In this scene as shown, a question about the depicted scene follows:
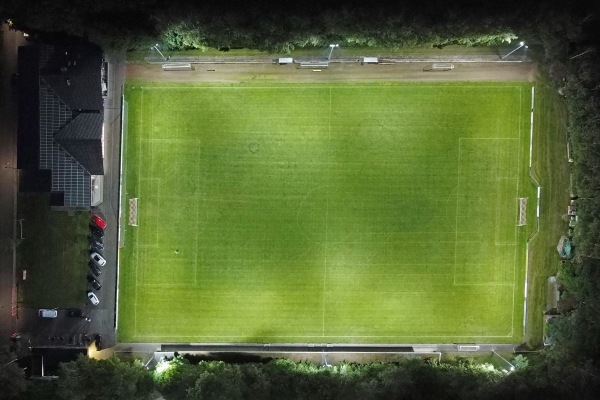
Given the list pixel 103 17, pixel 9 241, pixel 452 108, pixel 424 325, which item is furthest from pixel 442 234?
pixel 9 241

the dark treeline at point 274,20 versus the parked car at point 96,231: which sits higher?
the dark treeline at point 274,20

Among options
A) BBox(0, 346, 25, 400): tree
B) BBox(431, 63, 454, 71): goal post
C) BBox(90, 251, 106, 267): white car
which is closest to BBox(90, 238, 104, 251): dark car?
BBox(90, 251, 106, 267): white car

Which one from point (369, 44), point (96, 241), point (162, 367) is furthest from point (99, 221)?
point (369, 44)

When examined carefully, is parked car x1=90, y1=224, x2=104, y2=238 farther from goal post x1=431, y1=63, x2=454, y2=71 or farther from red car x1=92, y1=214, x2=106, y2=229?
goal post x1=431, y1=63, x2=454, y2=71

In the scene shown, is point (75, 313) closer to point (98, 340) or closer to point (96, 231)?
point (98, 340)

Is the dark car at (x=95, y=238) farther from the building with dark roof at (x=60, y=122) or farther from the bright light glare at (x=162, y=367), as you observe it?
the bright light glare at (x=162, y=367)

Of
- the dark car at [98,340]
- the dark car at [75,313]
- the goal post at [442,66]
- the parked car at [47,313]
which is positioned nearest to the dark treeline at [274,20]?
the goal post at [442,66]
